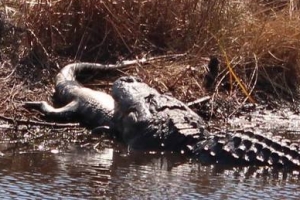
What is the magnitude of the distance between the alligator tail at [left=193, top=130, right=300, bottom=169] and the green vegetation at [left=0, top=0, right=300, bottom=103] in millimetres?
1547

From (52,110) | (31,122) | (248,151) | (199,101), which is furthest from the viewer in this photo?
(199,101)

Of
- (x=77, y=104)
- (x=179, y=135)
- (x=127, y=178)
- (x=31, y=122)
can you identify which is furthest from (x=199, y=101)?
(x=127, y=178)

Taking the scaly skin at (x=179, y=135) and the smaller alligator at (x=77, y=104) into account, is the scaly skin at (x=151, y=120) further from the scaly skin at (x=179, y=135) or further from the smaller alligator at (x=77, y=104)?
the smaller alligator at (x=77, y=104)

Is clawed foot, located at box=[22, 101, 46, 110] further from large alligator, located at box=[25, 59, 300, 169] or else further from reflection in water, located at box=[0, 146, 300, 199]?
reflection in water, located at box=[0, 146, 300, 199]

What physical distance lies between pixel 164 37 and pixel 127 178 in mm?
3028

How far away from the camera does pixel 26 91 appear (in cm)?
715

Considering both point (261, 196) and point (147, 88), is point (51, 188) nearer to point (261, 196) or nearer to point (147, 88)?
point (261, 196)

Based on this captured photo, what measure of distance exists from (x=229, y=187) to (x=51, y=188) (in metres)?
0.94

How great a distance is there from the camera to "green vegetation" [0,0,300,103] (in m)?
7.62

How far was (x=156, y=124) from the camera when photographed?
618 centimetres

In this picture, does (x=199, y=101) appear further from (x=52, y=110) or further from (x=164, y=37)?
(x=164, y=37)

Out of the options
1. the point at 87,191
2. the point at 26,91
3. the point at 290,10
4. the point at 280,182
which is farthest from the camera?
the point at 290,10

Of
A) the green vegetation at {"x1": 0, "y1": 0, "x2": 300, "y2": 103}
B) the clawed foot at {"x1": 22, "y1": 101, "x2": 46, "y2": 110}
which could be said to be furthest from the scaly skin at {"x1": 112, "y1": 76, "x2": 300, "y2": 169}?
the green vegetation at {"x1": 0, "y1": 0, "x2": 300, "y2": 103}

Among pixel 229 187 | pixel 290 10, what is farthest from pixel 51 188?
pixel 290 10
